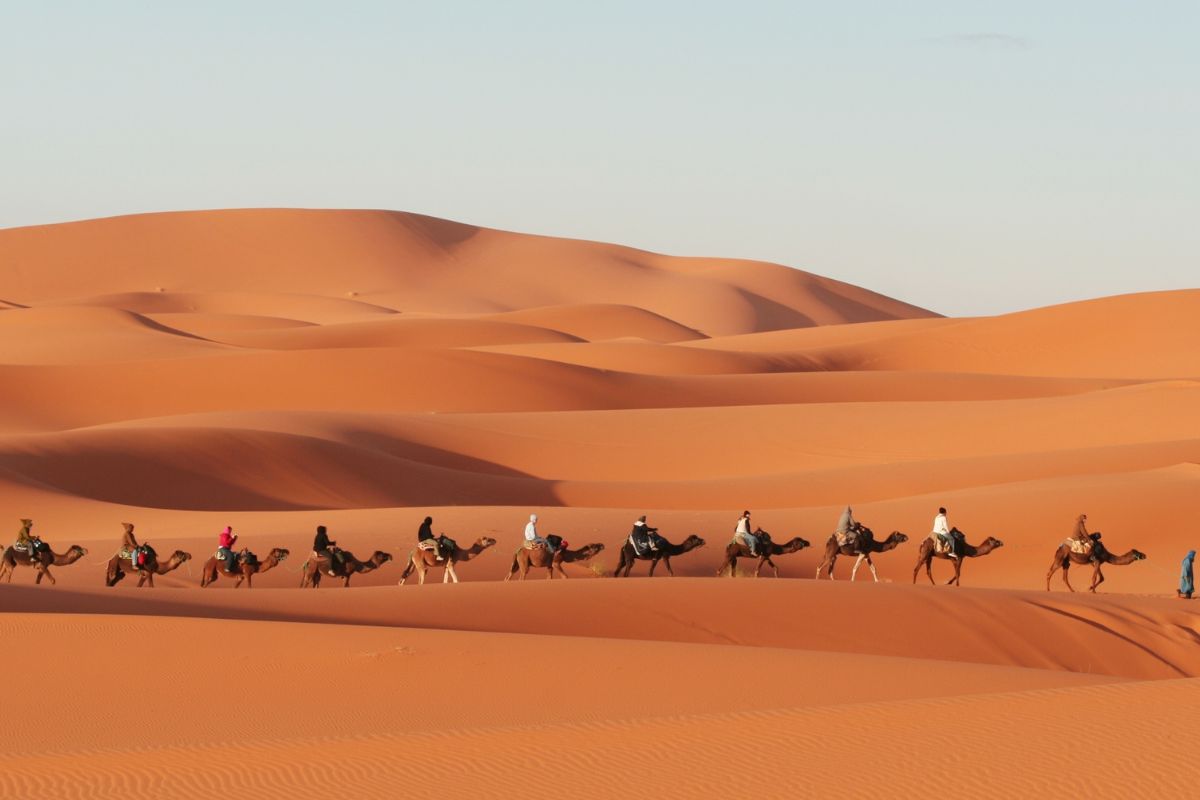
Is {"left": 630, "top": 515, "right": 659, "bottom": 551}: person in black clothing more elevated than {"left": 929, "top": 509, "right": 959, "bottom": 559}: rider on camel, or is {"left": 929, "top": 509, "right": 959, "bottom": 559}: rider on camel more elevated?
{"left": 929, "top": 509, "right": 959, "bottom": 559}: rider on camel

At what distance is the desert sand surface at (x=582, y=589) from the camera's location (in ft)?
30.8

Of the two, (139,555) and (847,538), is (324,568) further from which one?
(847,538)

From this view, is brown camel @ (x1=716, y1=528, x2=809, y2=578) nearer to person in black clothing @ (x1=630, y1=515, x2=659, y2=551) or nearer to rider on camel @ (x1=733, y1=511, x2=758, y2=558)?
rider on camel @ (x1=733, y1=511, x2=758, y2=558)

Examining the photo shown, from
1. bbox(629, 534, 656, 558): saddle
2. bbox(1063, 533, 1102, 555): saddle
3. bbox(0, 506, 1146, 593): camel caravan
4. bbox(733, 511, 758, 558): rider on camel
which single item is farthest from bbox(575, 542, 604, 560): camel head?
bbox(1063, 533, 1102, 555): saddle

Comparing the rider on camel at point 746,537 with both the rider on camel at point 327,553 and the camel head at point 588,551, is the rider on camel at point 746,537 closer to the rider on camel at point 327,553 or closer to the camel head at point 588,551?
the camel head at point 588,551

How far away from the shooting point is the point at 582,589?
61.6ft

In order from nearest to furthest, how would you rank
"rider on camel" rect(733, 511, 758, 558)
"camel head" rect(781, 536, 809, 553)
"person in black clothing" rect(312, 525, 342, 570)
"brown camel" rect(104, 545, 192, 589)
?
"brown camel" rect(104, 545, 192, 589) < "person in black clothing" rect(312, 525, 342, 570) < "rider on camel" rect(733, 511, 758, 558) < "camel head" rect(781, 536, 809, 553)

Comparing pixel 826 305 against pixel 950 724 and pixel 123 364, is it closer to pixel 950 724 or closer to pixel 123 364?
pixel 123 364

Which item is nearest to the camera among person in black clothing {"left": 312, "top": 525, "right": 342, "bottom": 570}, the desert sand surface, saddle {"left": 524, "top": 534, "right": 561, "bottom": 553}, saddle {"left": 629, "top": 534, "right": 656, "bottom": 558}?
the desert sand surface

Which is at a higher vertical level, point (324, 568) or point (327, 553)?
point (327, 553)

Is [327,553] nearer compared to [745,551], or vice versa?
[327,553]

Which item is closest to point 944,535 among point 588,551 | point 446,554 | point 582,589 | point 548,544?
point 588,551

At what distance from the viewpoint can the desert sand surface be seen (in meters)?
9.38

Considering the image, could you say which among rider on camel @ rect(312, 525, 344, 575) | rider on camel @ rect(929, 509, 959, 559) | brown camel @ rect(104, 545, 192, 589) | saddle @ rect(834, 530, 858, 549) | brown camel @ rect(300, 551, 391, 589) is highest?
rider on camel @ rect(929, 509, 959, 559)
